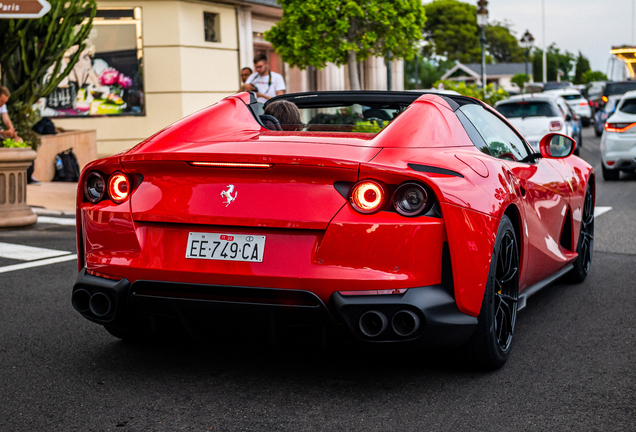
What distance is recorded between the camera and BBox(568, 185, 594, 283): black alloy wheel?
252 inches

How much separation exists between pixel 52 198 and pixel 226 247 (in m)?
10.9

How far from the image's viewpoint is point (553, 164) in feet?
18.6

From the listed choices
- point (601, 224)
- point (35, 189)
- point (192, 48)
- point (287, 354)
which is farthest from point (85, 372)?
point (192, 48)

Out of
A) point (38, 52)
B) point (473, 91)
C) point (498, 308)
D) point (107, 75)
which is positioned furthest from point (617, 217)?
point (473, 91)

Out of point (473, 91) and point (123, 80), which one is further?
point (473, 91)

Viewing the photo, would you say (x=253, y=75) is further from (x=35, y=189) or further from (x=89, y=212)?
(x=89, y=212)

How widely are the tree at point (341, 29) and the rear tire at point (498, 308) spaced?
53.7ft

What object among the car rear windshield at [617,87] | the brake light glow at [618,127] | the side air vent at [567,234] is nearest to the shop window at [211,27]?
the brake light glow at [618,127]

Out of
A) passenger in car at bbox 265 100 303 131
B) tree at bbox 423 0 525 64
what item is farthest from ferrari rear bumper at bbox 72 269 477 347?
tree at bbox 423 0 525 64

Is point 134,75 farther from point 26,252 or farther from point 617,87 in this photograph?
point 617,87

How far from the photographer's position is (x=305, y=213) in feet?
11.7

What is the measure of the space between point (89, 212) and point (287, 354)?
50.3 inches

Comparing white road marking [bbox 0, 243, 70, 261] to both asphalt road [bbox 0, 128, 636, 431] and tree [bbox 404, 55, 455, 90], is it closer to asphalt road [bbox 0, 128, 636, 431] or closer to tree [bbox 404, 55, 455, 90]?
asphalt road [bbox 0, 128, 636, 431]

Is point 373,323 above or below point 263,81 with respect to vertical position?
below
